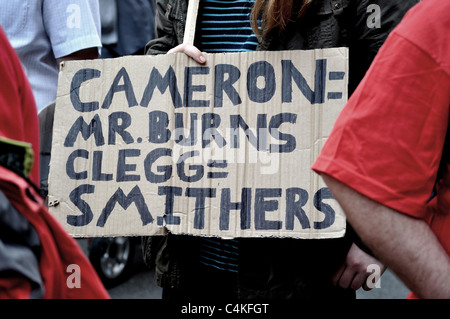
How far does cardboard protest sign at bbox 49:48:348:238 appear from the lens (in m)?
1.60

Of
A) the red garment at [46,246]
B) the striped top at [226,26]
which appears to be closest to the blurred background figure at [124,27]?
the striped top at [226,26]

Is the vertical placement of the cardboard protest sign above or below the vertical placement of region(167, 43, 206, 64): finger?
below

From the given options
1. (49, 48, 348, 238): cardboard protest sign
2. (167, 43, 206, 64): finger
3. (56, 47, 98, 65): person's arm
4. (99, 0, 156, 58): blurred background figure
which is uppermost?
(99, 0, 156, 58): blurred background figure

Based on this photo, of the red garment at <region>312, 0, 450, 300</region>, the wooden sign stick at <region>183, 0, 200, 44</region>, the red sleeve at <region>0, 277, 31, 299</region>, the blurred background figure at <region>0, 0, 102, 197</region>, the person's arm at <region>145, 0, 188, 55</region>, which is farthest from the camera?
the blurred background figure at <region>0, 0, 102, 197</region>

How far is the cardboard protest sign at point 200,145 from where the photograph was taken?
5.25 feet

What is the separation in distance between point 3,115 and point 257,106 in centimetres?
76

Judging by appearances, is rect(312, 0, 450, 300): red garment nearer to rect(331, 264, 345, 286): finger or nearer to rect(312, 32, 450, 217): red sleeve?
rect(312, 32, 450, 217): red sleeve

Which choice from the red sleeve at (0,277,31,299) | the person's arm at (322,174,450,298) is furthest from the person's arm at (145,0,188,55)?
the red sleeve at (0,277,31,299)

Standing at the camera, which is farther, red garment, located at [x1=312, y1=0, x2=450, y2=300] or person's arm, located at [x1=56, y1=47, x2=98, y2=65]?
person's arm, located at [x1=56, y1=47, x2=98, y2=65]

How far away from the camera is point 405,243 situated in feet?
3.46

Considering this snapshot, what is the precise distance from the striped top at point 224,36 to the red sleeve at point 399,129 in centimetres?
76

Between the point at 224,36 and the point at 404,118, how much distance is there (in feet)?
2.97

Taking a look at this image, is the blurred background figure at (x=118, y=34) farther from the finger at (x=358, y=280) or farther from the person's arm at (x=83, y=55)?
the finger at (x=358, y=280)

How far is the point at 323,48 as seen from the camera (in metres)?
1.62
